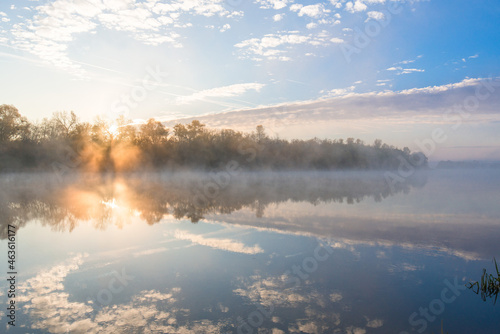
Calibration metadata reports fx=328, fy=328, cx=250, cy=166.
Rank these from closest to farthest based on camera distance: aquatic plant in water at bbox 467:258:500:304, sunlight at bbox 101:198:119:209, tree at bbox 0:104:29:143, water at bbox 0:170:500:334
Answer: water at bbox 0:170:500:334 → aquatic plant in water at bbox 467:258:500:304 → sunlight at bbox 101:198:119:209 → tree at bbox 0:104:29:143

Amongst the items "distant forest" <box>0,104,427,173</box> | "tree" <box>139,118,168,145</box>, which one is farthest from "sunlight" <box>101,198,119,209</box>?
"tree" <box>139,118,168,145</box>

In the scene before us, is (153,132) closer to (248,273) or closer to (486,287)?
(248,273)

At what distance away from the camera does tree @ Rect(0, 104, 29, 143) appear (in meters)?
44.3

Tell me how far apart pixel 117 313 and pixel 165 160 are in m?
58.0

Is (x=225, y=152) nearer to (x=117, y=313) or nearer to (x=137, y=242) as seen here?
(x=137, y=242)

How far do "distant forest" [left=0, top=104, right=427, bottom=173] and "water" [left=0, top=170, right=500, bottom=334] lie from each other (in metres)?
38.5

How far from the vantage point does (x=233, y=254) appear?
29.7 ft

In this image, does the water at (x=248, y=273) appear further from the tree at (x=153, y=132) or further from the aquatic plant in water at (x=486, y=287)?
the tree at (x=153, y=132)

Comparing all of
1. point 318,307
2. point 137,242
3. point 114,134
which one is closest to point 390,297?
point 318,307

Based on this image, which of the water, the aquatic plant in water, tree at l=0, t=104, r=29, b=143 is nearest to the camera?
the water

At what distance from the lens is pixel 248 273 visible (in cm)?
744

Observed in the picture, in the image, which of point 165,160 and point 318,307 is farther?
point 165,160

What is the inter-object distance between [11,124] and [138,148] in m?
19.2

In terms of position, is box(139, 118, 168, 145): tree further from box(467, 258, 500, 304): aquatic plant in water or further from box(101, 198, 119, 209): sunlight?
box(467, 258, 500, 304): aquatic plant in water
